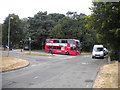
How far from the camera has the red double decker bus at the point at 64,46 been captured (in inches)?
1688

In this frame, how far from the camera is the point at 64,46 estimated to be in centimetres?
4450

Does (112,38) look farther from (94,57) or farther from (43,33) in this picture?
(43,33)

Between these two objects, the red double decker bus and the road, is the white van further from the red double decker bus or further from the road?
the road

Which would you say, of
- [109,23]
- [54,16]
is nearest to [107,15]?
[109,23]

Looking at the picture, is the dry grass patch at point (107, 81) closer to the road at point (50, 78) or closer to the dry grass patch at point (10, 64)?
the road at point (50, 78)

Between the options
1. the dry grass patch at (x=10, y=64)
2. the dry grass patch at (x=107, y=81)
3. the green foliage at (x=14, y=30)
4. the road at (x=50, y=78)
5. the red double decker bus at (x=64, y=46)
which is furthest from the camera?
the green foliage at (x=14, y=30)

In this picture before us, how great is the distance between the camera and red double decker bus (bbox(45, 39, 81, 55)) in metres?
42.9

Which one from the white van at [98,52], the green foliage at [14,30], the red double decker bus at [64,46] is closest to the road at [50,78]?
the white van at [98,52]

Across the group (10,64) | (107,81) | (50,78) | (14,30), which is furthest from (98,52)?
(14,30)

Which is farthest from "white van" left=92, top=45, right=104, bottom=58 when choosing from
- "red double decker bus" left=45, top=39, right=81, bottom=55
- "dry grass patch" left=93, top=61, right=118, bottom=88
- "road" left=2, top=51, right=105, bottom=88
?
"dry grass patch" left=93, top=61, right=118, bottom=88

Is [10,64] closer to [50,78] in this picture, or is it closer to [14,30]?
[50,78]

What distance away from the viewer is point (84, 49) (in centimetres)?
6297

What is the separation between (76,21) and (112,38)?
52759 millimetres

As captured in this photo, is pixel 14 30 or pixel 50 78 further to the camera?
pixel 14 30
